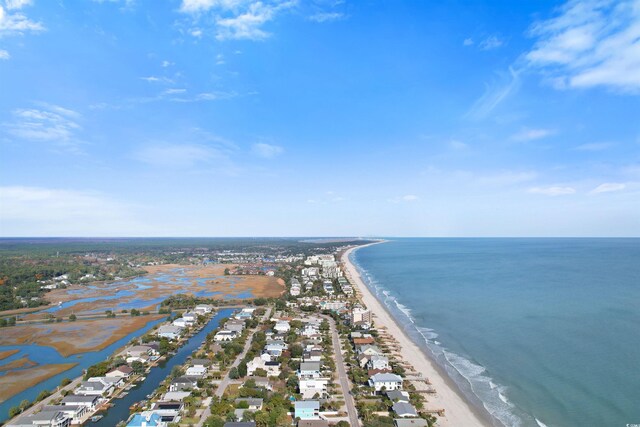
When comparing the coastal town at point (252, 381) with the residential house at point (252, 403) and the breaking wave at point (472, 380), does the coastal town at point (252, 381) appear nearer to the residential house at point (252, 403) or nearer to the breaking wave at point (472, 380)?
the residential house at point (252, 403)

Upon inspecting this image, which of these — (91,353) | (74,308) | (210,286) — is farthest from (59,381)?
(210,286)

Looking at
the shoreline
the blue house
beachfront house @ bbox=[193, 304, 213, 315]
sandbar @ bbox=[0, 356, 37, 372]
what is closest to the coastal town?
the blue house

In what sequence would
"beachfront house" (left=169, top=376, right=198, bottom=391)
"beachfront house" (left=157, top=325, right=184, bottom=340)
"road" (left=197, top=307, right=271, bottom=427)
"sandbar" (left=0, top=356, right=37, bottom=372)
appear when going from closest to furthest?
"road" (left=197, top=307, right=271, bottom=427), "beachfront house" (left=169, top=376, right=198, bottom=391), "sandbar" (left=0, top=356, right=37, bottom=372), "beachfront house" (left=157, top=325, right=184, bottom=340)

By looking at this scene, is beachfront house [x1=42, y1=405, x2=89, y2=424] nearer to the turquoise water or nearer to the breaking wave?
the breaking wave

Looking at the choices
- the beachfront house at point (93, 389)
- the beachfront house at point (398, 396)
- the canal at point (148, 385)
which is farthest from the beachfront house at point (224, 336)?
the beachfront house at point (398, 396)

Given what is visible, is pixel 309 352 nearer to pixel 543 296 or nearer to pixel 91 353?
pixel 91 353

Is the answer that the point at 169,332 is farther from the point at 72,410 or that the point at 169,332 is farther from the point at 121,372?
the point at 72,410
